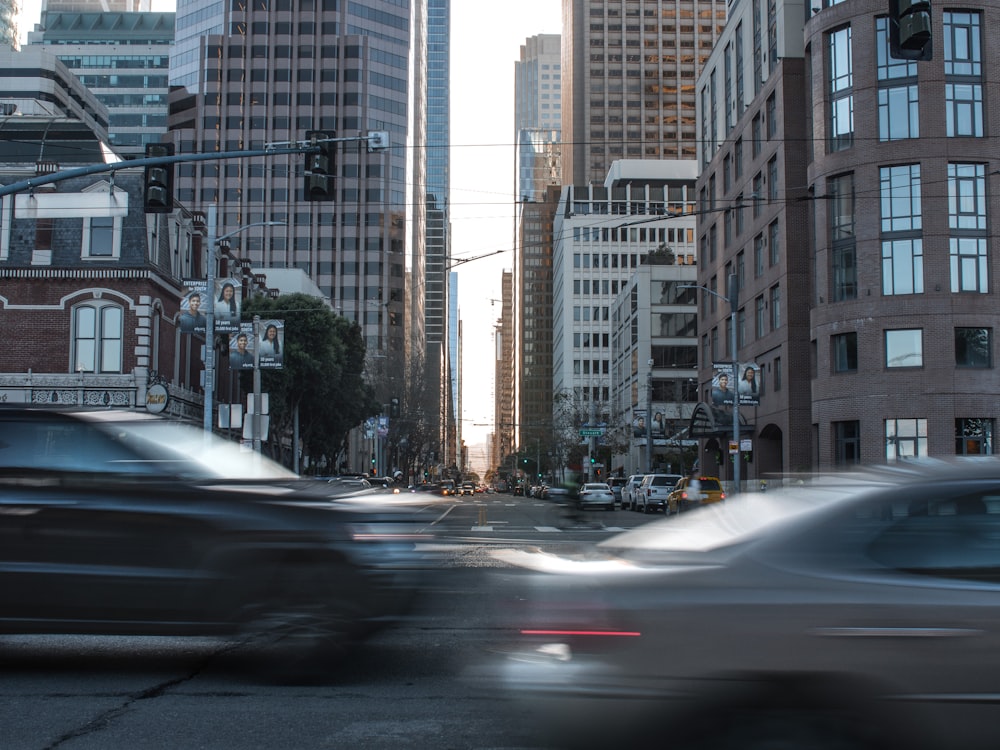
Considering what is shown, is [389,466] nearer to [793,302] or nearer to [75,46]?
[793,302]

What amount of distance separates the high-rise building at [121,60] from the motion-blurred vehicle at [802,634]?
122 m

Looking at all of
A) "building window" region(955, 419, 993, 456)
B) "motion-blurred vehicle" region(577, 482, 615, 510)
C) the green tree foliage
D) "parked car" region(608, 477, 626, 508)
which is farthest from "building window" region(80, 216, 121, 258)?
"building window" region(955, 419, 993, 456)

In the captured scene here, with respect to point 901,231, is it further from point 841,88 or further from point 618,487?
point 618,487

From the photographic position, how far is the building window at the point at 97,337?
127 ft

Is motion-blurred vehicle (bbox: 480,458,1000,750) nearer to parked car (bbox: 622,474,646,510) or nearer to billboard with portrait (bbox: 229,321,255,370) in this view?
billboard with portrait (bbox: 229,321,255,370)

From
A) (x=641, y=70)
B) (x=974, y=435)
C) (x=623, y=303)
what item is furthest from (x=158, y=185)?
(x=641, y=70)

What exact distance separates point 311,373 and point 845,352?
25789 millimetres

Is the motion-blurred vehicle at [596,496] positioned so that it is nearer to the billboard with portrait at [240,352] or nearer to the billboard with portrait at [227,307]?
the billboard with portrait at [240,352]

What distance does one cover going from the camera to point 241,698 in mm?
6793

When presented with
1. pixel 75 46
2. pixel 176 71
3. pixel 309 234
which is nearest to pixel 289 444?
pixel 309 234

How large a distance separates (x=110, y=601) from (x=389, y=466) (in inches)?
3177

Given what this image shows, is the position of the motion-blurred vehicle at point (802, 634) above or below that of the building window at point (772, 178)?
below

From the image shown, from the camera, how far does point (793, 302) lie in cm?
4903

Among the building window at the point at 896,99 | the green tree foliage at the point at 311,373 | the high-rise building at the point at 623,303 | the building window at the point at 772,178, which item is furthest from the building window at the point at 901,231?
the high-rise building at the point at 623,303
